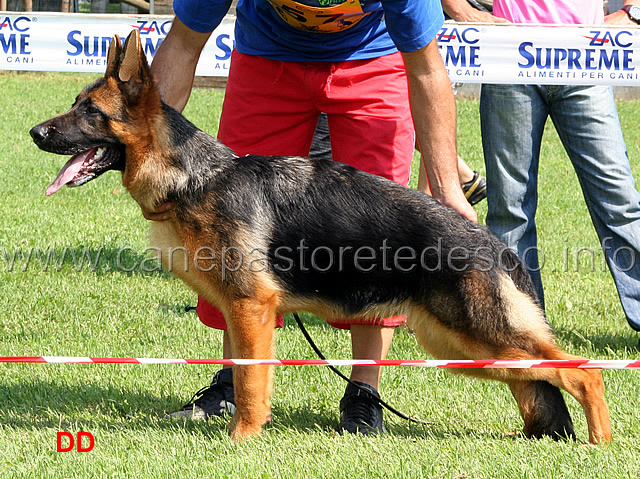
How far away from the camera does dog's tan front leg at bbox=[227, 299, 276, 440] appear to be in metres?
3.41

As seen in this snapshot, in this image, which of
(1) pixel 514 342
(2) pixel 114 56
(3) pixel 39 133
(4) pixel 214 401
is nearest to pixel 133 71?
(2) pixel 114 56

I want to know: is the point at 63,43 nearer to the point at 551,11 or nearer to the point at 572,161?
the point at 551,11

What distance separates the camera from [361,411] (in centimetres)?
379

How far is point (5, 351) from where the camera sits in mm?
4672

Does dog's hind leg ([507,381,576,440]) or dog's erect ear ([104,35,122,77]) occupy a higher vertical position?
dog's erect ear ([104,35,122,77])

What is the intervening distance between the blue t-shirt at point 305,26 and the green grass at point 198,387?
1796 millimetres

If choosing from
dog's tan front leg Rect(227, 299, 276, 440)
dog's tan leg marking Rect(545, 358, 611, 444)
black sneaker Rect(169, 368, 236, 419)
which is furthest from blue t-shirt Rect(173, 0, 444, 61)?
black sneaker Rect(169, 368, 236, 419)

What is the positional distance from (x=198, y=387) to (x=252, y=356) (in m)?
1.00

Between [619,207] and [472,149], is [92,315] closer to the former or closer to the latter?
[619,207]

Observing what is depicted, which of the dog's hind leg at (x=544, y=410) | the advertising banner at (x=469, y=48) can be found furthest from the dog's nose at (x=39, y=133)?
the advertising banner at (x=469, y=48)

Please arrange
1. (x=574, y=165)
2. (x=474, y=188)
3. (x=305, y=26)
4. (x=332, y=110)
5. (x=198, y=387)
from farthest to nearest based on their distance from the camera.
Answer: (x=474, y=188), (x=574, y=165), (x=198, y=387), (x=332, y=110), (x=305, y=26)

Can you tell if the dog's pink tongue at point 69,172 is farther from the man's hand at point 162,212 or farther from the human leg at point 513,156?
the human leg at point 513,156

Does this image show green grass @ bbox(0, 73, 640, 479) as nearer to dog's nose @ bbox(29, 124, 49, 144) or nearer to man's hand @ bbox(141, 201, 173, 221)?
man's hand @ bbox(141, 201, 173, 221)

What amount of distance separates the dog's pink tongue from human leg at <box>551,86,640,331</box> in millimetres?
2939
